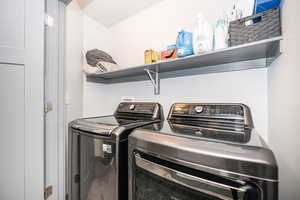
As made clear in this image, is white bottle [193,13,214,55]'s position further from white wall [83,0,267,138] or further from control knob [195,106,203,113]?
control knob [195,106,203,113]

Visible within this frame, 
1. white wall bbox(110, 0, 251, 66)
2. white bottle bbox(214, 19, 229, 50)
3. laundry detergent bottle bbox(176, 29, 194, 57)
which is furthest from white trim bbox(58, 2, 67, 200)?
white bottle bbox(214, 19, 229, 50)

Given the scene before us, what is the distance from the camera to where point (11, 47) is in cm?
110

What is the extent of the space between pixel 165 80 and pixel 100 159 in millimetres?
1014

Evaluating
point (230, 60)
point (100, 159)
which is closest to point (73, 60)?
point (100, 159)

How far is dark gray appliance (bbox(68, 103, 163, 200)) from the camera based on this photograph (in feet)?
2.97

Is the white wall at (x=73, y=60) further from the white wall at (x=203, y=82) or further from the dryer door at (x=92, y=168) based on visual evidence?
the dryer door at (x=92, y=168)

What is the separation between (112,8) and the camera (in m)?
1.76

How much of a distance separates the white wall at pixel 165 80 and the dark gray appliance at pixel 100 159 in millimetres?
388

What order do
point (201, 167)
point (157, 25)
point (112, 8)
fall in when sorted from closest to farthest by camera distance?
point (201, 167), point (157, 25), point (112, 8)

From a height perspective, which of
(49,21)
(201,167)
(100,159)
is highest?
(49,21)

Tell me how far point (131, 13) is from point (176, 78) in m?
1.14

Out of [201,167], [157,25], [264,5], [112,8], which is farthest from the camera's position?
[112,8]

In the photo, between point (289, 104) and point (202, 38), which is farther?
point (202, 38)

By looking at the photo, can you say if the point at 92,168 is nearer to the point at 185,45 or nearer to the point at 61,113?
the point at 61,113
